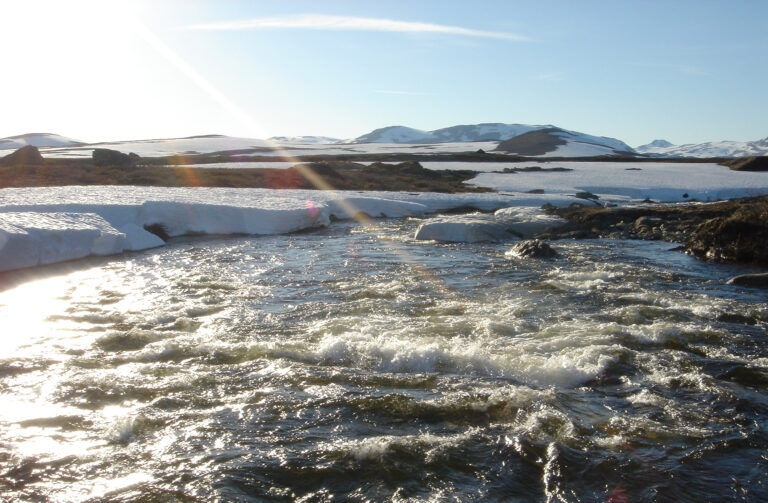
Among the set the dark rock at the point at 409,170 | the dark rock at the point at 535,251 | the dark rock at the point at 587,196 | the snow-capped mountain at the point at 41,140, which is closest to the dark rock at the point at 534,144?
the dark rock at the point at 409,170

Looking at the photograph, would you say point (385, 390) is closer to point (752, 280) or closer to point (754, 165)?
point (752, 280)

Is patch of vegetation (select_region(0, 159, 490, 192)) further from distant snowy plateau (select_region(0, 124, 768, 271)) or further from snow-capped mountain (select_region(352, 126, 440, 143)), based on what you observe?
snow-capped mountain (select_region(352, 126, 440, 143))

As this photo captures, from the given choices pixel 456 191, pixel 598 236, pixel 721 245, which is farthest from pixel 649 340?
pixel 456 191

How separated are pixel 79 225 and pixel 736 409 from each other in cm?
1576

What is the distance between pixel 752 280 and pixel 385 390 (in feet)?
30.5

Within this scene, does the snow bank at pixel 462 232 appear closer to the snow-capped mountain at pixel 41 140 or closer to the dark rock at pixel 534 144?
the dark rock at pixel 534 144

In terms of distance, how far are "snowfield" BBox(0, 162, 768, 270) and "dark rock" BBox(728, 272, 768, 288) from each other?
7752mm

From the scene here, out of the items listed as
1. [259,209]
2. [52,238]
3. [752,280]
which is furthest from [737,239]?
[52,238]

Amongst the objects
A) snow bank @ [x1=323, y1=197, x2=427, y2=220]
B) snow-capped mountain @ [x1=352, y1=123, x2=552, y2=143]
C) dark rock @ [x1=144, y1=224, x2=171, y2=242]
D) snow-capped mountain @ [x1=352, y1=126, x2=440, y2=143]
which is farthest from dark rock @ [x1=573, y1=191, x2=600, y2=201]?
snow-capped mountain @ [x1=352, y1=126, x2=440, y2=143]

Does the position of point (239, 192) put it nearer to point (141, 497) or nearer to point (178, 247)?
point (178, 247)

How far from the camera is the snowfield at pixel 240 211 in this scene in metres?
14.8

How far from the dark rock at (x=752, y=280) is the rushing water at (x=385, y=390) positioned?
63 cm

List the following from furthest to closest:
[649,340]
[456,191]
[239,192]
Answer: [456,191], [239,192], [649,340]

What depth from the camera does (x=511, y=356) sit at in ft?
24.8
